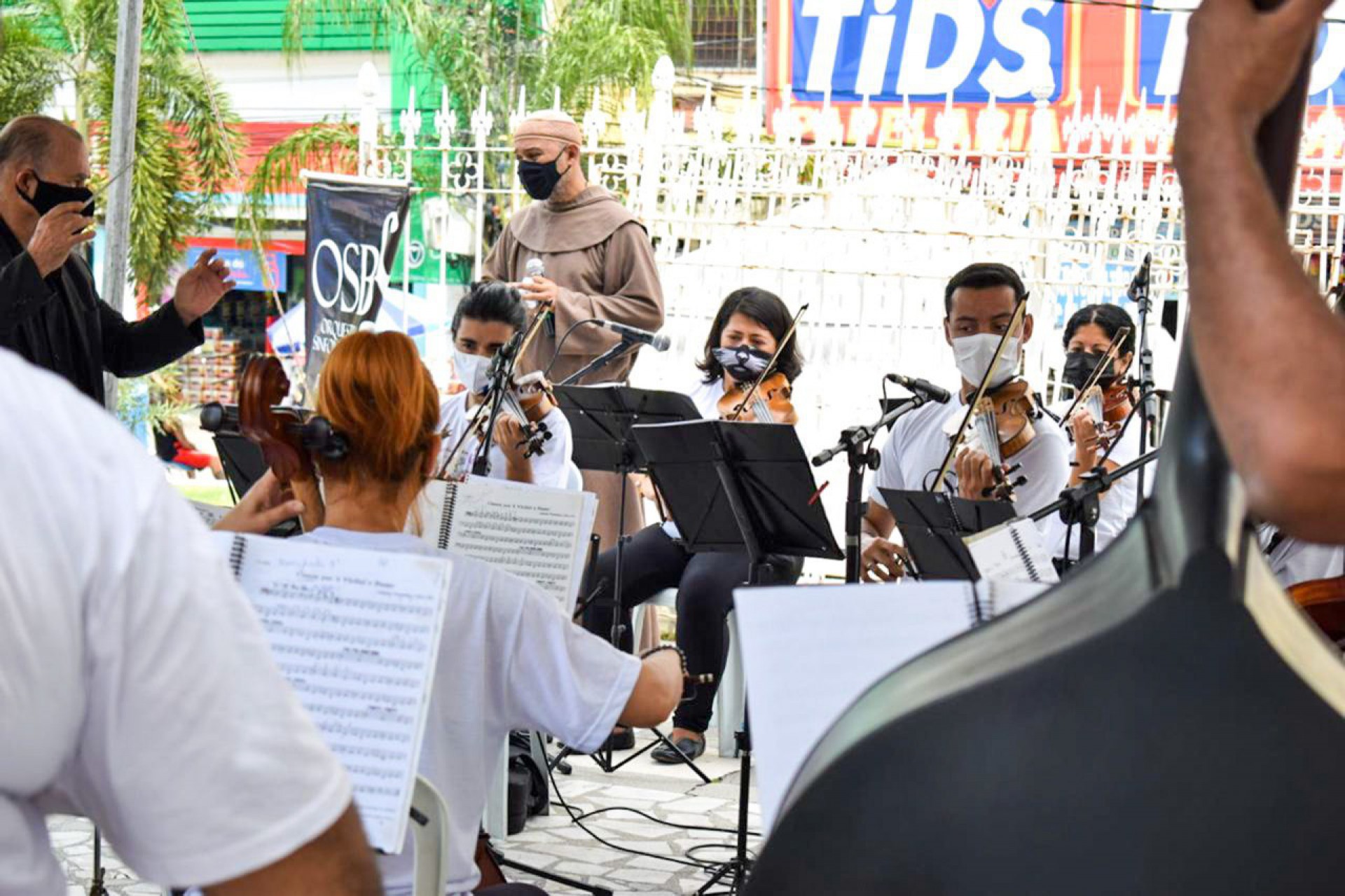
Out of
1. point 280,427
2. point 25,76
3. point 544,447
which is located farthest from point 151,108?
point 280,427

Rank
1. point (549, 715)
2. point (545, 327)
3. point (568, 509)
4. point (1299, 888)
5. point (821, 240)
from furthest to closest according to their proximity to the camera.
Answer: point (821, 240) → point (545, 327) → point (568, 509) → point (549, 715) → point (1299, 888)

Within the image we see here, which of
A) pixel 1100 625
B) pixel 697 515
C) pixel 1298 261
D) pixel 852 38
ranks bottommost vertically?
pixel 697 515

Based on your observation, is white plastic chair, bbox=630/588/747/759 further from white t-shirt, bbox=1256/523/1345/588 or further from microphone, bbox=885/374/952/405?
white t-shirt, bbox=1256/523/1345/588

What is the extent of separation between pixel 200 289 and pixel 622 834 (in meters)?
2.08

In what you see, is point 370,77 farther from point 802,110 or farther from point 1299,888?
point 1299,888

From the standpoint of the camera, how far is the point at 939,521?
4195 mm

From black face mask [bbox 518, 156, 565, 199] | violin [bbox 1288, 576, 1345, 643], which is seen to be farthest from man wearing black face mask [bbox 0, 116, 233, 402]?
violin [bbox 1288, 576, 1345, 643]

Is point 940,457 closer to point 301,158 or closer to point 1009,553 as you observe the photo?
point 1009,553

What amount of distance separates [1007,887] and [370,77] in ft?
31.5

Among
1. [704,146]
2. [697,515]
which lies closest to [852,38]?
[704,146]

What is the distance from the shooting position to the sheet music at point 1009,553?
8.13 ft

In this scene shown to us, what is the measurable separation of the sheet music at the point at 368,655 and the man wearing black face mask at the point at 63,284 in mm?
2432

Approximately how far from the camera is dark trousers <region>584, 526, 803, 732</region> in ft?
19.9

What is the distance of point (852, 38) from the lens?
1260 centimetres
